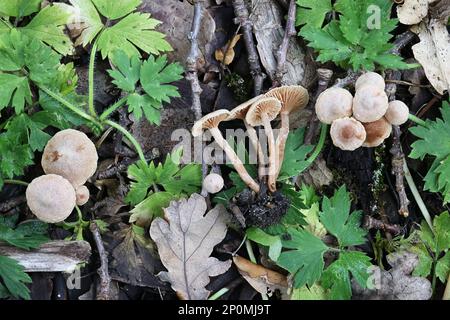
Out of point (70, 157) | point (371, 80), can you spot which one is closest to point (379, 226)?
point (371, 80)

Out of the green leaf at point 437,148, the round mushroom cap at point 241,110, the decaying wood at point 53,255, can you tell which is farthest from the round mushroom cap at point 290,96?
the decaying wood at point 53,255

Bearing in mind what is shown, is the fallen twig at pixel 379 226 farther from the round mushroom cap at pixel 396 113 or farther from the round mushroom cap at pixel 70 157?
the round mushroom cap at pixel 70 157

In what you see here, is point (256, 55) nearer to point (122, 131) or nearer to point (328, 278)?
point (122, 131)

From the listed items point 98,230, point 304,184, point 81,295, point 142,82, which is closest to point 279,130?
point 304,184

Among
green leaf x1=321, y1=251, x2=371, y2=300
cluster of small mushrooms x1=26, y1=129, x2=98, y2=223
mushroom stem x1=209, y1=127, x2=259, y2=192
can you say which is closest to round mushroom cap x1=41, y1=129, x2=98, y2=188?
cluster of small mushrooms x1=26, y1=129, x2=98, y2=223

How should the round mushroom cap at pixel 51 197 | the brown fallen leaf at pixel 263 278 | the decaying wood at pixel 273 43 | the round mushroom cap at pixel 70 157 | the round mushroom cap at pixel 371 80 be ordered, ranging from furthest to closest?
the decaying wood at pixel 273 43
the brown fallen leaf at pixel 263 278
the round mushroom cap at pixel 371 80
the round mushroom cap at pixel 70 157
the round mushroom cap at pixel 51 197

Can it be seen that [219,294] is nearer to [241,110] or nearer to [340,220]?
[340,220]
